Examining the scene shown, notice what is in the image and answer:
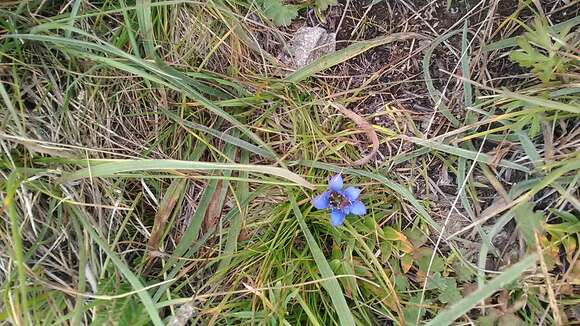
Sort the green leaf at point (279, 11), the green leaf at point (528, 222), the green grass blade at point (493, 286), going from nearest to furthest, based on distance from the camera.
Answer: the green grass blade at point (493, 286) → the green leaf at point (528, 222) → the green leaf at point (279, 11)

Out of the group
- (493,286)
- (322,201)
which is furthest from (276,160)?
(493,286)

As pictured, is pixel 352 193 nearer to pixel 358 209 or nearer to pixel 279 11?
pixel 358 209

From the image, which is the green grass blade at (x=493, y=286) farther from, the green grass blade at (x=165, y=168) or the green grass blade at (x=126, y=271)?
the green grass blade at (x=126, y=271)

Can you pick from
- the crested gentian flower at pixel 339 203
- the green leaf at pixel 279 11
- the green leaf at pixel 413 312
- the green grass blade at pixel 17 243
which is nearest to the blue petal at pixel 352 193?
the crested gentian flower at pixel 339 203

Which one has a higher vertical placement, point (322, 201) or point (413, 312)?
point (322, 201)

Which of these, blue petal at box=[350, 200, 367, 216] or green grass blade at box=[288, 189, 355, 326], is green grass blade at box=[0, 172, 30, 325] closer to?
green grass blade at box=[288, 189, 355, 326]

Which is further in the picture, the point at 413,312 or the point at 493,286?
the point at 413,312

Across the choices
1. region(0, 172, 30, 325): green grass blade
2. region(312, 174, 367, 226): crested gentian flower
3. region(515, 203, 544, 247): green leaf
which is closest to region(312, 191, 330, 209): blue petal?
region(312, 174, 367, 226): crested gentian flower
